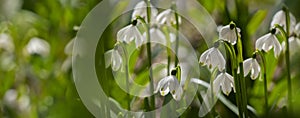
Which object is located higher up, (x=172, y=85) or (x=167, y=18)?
(x=167, y=18)

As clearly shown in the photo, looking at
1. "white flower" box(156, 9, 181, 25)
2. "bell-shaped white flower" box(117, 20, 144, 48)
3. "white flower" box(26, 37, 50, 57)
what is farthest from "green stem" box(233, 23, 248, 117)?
"white flower" box(26, 37, 50, 57)

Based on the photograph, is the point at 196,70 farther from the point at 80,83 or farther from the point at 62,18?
the point at 62,18

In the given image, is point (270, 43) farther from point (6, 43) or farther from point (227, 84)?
point (6, 43)

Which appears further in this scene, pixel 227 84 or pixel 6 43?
pixel 6 43

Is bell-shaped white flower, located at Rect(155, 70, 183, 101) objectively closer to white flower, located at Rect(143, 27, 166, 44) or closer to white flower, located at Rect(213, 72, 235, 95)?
white flower, located at Rect(213, 72, 235, 95)

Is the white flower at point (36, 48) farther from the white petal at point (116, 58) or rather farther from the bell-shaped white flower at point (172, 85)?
the bell-shaped white flower at point (172, 85)

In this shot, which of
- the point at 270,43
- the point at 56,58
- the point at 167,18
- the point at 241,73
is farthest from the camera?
the point at 56,58

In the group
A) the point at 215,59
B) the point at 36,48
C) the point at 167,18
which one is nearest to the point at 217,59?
the point at 215,59
